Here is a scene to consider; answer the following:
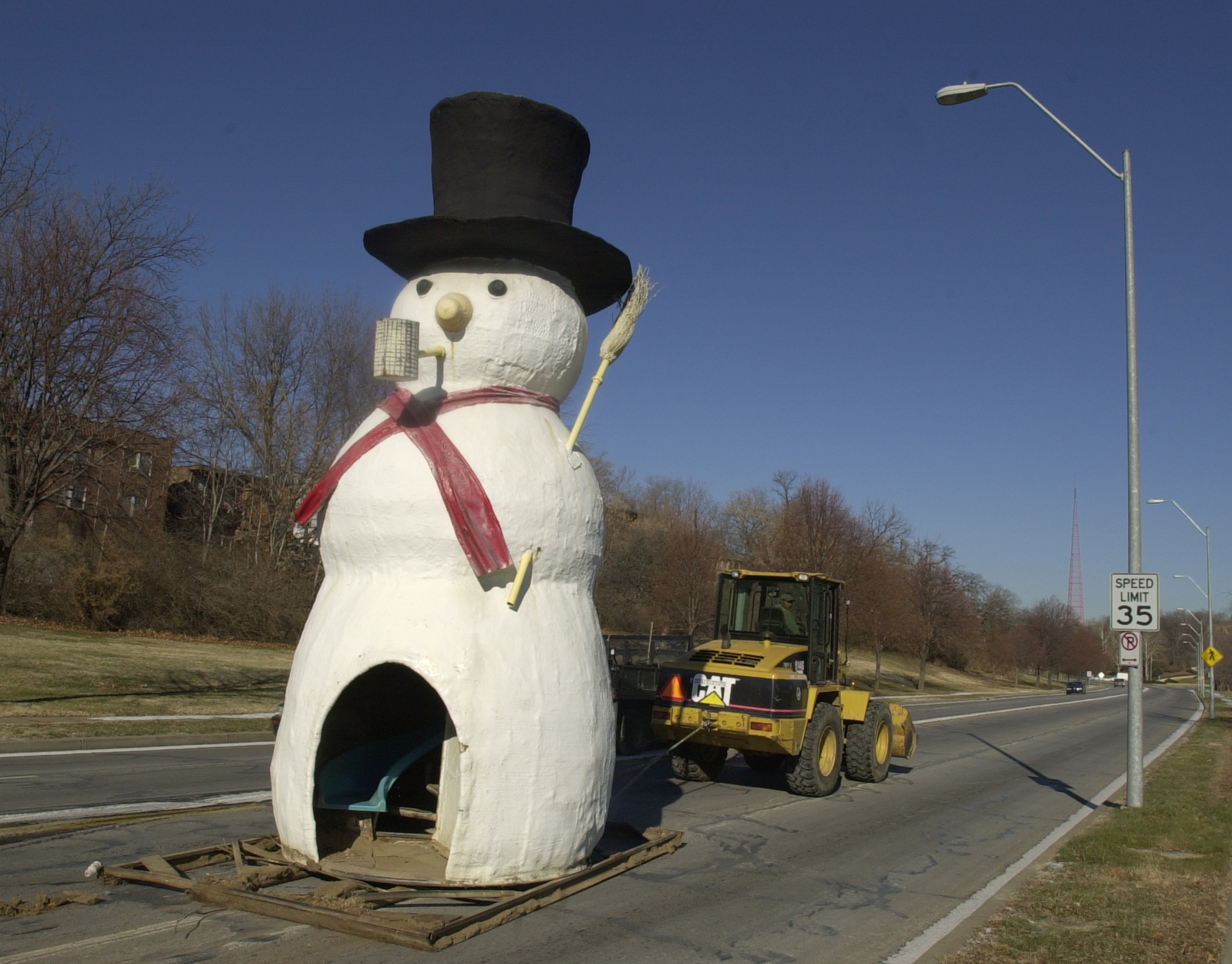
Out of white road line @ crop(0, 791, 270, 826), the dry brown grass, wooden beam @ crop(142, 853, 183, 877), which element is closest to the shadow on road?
white road line @ crop(0, 791, 270, 826)

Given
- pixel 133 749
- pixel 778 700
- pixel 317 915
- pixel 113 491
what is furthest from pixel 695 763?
pixel 113 491

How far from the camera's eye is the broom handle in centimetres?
651

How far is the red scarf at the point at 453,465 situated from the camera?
595cm

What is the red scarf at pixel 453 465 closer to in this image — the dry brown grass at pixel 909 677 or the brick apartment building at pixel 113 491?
the brick apartment building at pixel 113 491

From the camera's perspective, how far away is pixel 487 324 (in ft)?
21.4

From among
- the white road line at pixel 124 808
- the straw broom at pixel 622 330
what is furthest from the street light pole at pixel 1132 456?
the white road line at pixel 124 808

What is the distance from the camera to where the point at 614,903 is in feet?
20.7

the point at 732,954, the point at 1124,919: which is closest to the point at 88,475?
the point at 732,954

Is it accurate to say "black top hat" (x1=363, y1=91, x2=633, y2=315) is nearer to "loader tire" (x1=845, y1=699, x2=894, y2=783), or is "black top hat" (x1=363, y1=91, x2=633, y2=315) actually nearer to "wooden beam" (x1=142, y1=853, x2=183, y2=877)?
"wooden beam" (x1=142, y1=853, x2=183, y2=877)

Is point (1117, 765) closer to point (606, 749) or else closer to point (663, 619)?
point (606, 749)

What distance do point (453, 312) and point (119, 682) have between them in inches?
619

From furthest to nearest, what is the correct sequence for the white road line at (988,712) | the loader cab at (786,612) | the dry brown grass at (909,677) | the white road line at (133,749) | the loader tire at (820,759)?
the dry brown grass at (909,677)
the white road line at (988,712)
the loader cab at (786,612)
the white road line at (133,749)
the loader tire at (820,759)

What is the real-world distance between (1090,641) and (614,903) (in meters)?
113

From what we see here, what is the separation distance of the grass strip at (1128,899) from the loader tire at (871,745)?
2.78 metres
